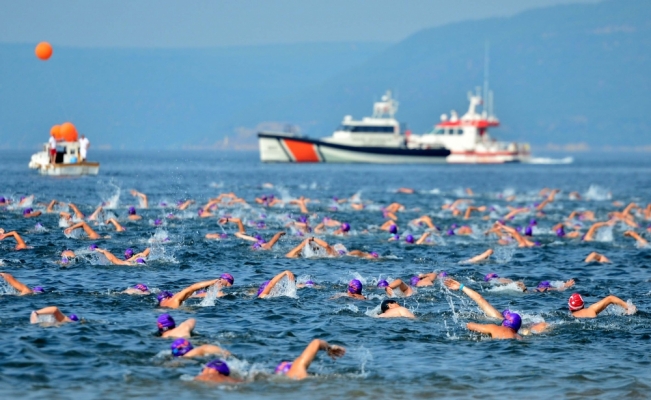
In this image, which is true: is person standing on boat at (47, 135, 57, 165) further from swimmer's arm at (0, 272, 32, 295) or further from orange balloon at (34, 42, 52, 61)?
swimmer's arm at (0, 272, 32, 295)

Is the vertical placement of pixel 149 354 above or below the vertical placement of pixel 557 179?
below

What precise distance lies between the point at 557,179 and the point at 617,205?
41736 millimetres

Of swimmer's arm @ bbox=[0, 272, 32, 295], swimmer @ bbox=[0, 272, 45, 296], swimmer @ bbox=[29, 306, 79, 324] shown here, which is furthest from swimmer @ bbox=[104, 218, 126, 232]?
swimmer @ bbox=[29, 306, 79, 324]

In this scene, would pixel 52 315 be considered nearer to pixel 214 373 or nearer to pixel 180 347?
pixel 180 347

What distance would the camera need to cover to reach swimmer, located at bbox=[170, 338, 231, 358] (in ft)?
45.1

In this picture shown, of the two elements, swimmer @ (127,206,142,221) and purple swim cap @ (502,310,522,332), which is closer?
purple swim cap @ (502,310,522,332)

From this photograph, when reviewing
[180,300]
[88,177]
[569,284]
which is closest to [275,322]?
[180,300]

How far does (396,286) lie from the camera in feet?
62.6

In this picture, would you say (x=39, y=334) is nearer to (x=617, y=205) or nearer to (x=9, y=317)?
(x=9, y=317)

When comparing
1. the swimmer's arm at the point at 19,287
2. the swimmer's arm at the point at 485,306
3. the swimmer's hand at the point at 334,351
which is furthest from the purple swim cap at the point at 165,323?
the swimmer's arm at the point at 485,306

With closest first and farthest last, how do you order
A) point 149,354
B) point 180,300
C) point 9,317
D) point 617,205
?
point 149,354, point 9,317, point 180,300, point 617,205

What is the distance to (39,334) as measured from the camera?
49.7ft

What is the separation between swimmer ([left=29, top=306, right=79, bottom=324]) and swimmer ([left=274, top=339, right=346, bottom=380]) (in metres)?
4.15

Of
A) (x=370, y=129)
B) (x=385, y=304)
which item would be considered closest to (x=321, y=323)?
(x=385, y=304)
